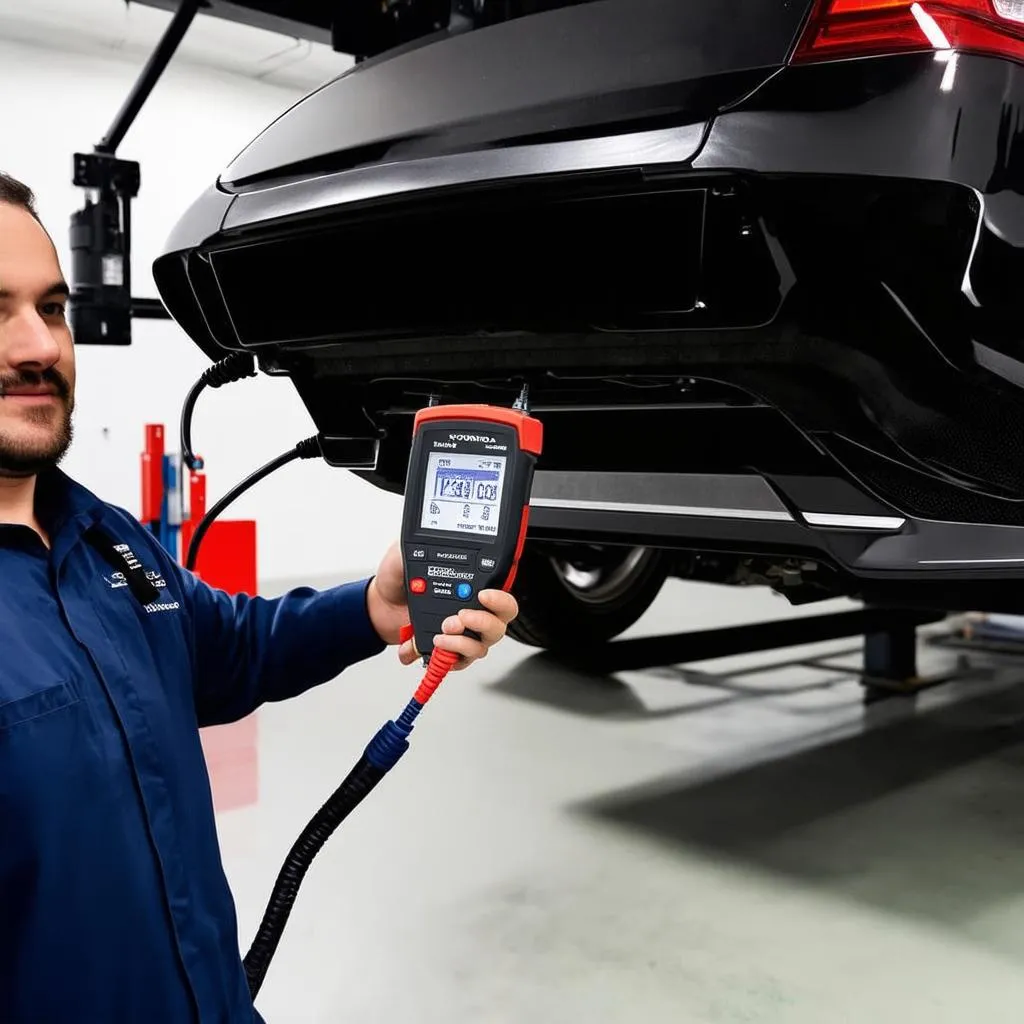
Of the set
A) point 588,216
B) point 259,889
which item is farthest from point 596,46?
point 259,889

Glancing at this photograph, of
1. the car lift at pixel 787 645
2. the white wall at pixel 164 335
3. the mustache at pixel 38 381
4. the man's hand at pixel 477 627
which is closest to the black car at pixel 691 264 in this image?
the man's hand at pixel 477 627

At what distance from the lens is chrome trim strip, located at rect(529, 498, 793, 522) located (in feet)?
4.42

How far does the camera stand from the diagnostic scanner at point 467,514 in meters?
0.92

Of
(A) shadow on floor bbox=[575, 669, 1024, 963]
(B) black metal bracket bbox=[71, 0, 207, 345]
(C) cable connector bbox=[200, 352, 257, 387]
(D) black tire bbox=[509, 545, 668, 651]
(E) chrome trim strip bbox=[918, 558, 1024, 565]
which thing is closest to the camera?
(E) chrome trim strip bbox=[918, 558, 1024, 565]

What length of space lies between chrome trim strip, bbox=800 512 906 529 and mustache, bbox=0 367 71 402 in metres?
0.83

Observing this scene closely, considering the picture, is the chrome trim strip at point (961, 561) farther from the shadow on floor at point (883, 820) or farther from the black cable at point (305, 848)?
the black cable at point (305, 848)

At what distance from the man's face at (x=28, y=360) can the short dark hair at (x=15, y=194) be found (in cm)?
1

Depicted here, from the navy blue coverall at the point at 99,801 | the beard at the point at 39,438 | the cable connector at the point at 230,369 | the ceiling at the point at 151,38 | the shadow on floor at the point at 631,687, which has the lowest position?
the shadow on floor at the point at 631,687

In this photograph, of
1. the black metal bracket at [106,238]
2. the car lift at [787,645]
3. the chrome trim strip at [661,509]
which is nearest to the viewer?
the chrome trim strip at [661,509]

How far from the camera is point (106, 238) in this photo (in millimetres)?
2949

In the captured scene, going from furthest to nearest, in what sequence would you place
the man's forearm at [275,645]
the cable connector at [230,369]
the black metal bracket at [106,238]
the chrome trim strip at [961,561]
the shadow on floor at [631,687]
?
1. the black metal bracket at [106,238]
2. the shadow on floor at [631,687]
3. the cable connector at [230,369]
4. the chrome trim strip at [961,561]
5. the man's forearm at [275,645]

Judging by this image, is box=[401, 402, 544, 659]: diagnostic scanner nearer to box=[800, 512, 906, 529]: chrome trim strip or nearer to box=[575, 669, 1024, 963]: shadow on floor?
box=[800, 512, 906, 529]: chrome trim strip

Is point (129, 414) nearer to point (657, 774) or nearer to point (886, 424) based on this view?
point (657, 774)

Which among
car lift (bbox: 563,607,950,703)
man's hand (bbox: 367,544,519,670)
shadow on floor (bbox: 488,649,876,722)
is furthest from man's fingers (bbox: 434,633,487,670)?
car lift (bbox: 563,607,950,703)
